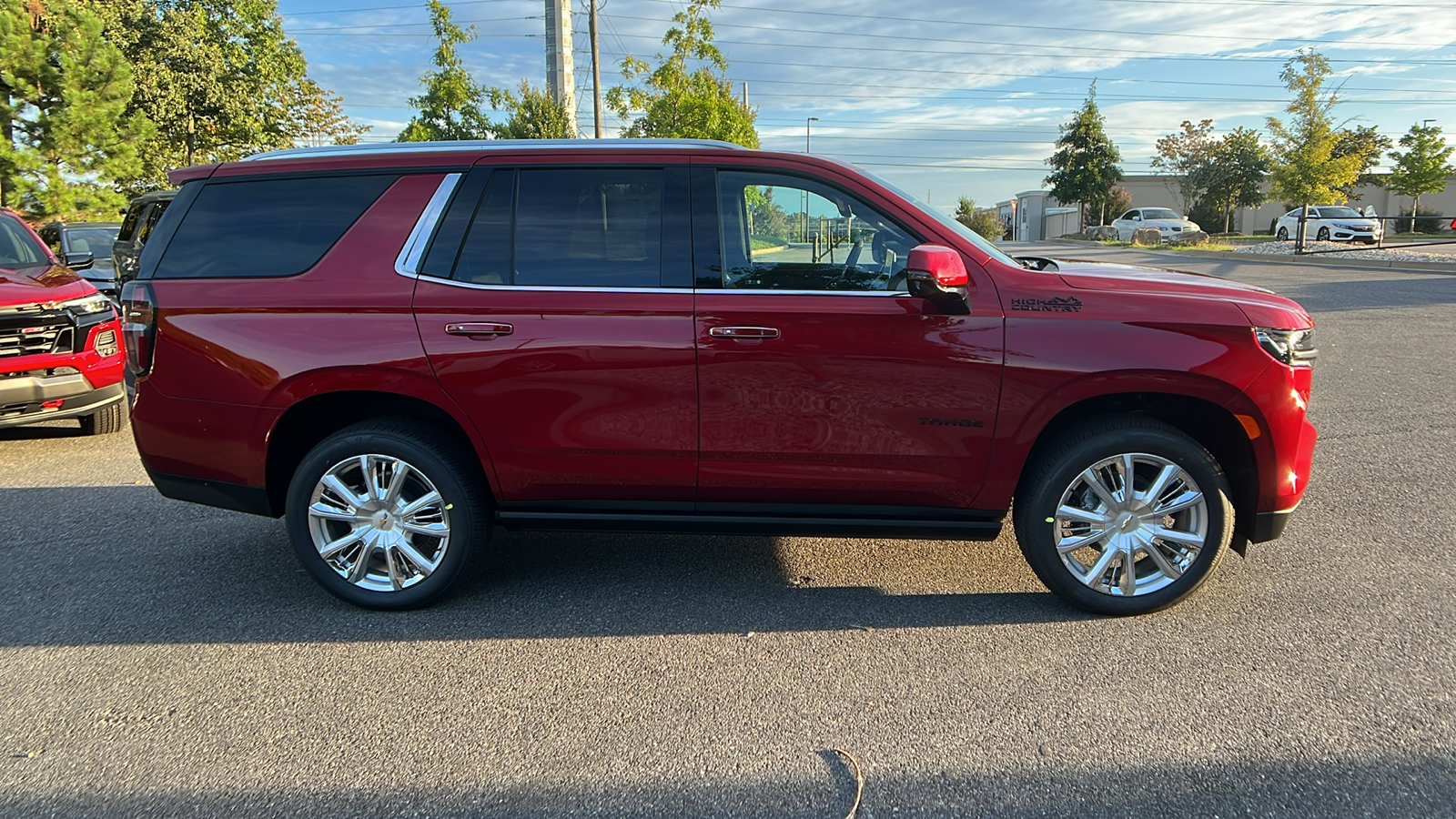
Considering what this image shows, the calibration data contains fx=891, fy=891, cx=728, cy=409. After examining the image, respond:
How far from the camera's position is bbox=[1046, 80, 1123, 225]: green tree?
2195 inches

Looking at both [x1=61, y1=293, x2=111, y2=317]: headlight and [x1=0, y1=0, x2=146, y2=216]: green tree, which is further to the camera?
[x1=0, y1=0, x2=146, y2=216]: green tree

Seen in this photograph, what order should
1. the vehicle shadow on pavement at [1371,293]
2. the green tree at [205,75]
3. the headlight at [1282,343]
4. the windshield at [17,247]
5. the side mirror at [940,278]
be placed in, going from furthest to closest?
the green tree at [205,75] → the vehicle shadow on pavement at [1371,293] → the windshield at [17,247] → the headlight at [1282,343] → the side mirror at [940,278]

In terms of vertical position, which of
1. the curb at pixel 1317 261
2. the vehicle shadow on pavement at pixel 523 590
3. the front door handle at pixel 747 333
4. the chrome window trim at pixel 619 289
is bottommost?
the vehicle shadow on pavement at pixel 523 590

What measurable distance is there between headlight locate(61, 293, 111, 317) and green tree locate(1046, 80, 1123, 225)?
57.1 meters

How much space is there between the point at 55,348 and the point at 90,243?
22.1 ft

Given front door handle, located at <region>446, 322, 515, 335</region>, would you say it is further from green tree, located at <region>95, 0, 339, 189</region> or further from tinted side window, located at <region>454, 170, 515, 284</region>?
green tree, located at <region>95, 0, 339, 189</region>

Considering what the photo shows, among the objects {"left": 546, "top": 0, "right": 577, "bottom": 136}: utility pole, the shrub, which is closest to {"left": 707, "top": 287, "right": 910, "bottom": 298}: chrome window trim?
{"left": 546, "top": 0, "right": 577, "bottom": 136}: utility pole

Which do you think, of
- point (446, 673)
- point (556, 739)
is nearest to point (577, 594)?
point (446, 673)

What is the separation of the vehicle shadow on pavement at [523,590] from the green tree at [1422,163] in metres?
42.4

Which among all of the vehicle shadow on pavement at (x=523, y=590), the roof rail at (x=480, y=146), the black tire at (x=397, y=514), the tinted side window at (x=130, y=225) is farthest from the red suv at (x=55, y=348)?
the black tire at (x=397, y=514)

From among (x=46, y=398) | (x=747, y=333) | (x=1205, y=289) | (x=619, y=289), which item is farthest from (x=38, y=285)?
(x=1205, y=289)

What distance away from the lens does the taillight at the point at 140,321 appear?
3.87m

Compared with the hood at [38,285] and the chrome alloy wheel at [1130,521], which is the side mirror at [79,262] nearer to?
the hood at [38,285]

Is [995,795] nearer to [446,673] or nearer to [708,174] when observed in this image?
[446,673]
